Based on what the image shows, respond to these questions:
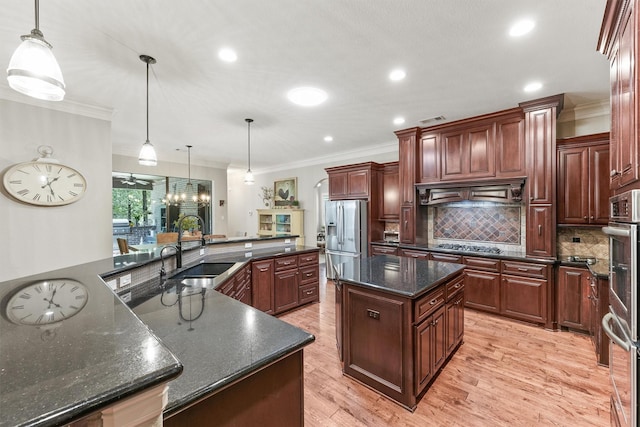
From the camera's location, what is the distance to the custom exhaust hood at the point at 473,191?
3.73 meters

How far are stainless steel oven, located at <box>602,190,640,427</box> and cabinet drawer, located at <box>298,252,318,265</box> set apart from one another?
10.5ft

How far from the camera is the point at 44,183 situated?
3.16m

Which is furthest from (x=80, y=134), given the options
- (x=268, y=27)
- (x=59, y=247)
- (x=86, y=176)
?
(x=268, y=27)

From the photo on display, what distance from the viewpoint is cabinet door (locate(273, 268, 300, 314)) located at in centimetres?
372

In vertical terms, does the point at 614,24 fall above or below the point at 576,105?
below

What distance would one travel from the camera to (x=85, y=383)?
0.57 metres

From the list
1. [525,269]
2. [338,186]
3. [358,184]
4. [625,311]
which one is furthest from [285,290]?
[625,311]

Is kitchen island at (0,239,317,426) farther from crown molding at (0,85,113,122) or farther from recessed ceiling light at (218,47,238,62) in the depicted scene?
crown molding at (0,85,113,122)

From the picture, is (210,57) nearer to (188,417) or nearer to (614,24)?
(188,417)

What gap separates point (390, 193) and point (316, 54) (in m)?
3.44

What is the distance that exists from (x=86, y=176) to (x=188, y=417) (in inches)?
152

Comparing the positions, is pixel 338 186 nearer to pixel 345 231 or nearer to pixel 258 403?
pixel 345 231

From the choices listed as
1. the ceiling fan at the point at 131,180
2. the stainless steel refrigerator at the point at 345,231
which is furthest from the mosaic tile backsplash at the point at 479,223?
the ceiling fan at the point at 131,180

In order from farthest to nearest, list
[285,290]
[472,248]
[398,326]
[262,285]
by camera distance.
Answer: [472,248] → [285,290] → [262,285] → [398,326]
